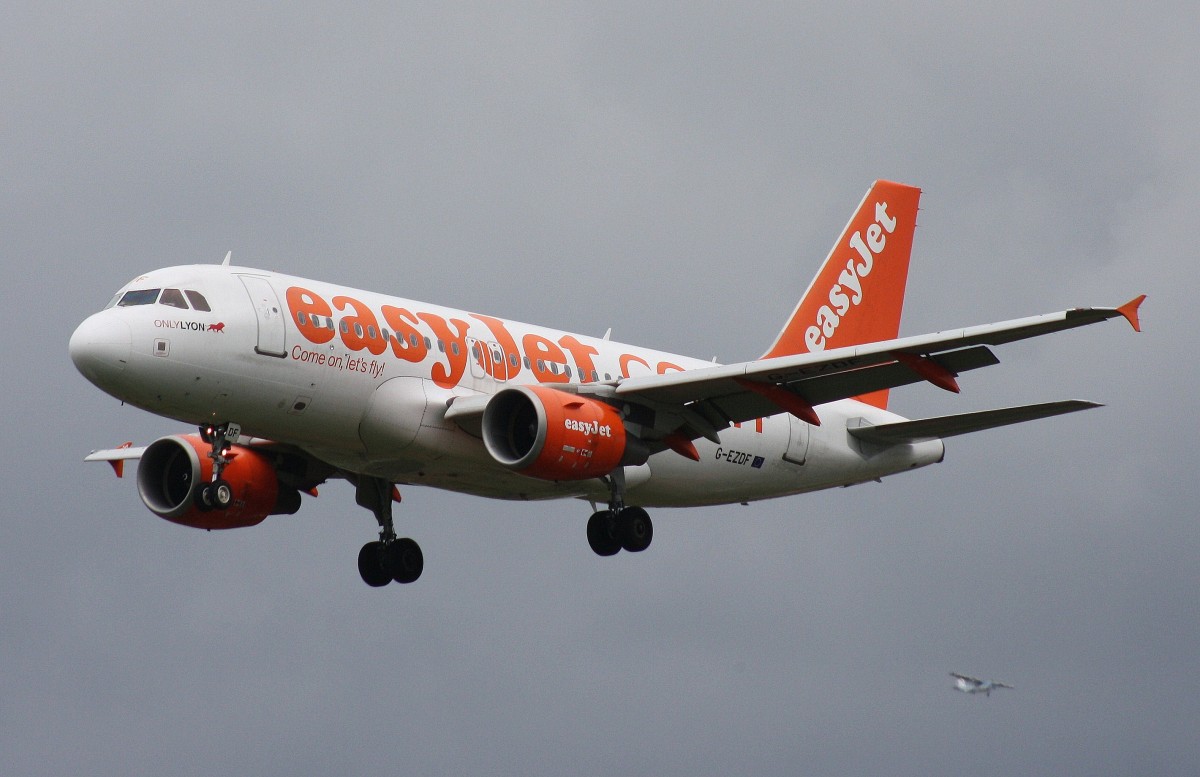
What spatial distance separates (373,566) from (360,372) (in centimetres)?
771

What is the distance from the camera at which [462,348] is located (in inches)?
1569

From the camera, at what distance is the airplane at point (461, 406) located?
1419 inches

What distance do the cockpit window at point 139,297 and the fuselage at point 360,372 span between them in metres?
0.04

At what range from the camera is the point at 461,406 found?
127 ft

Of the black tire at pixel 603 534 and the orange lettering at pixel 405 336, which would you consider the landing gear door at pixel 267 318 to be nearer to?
the orange lettering at pixel 405 336

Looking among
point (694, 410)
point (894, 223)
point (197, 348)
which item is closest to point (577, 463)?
point (694, 410)

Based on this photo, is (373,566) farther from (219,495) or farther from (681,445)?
(681,445)

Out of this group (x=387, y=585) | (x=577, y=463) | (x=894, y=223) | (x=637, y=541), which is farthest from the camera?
(x=894, y=223)

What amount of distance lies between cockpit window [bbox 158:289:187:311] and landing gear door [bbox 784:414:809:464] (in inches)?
586

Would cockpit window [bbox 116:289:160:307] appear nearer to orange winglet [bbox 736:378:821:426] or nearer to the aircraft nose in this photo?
the aircraft nose

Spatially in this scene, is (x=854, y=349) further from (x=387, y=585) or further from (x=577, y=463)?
(x=387, y=585)

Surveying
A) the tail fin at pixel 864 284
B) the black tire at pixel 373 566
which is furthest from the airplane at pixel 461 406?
the tail fin at pixel 864 284

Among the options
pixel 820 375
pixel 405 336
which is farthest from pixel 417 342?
pixel 820 375

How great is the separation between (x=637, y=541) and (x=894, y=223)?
1408 cm
